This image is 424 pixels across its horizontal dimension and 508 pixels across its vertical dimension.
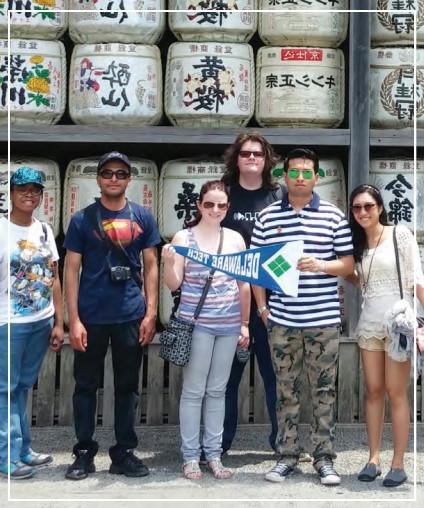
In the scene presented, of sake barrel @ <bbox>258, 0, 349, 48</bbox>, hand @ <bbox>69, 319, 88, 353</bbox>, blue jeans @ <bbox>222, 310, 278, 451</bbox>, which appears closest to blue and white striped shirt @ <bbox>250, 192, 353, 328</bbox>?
blue jeans @ <bbox>222, 310, 278, 451</bbox>

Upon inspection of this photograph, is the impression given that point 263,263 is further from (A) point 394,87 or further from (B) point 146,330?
(A) point 394,87

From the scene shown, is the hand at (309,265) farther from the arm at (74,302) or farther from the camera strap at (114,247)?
Result: the arm at (74,302)

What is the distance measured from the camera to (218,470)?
3877mm

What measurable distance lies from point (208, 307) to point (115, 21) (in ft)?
7.37

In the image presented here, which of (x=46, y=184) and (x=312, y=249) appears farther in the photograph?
(x=46, y=184)

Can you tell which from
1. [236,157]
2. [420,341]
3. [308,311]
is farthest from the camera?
[236,157]

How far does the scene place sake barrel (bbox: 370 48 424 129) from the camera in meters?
5.12

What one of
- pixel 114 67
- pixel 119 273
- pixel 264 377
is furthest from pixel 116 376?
pixel 114 67

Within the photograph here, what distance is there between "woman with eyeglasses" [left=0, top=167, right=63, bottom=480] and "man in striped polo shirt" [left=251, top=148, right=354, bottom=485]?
3.72ft

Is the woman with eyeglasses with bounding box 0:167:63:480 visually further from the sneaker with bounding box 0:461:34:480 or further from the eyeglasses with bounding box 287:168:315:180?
the eyeglasses with bounding box 287:168:315:180

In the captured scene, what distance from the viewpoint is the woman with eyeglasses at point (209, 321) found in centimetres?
380

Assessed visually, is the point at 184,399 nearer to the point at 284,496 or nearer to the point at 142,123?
the point at 284,496

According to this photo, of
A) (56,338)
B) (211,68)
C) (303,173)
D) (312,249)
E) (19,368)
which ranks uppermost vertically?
(211,68)

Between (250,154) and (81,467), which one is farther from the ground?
(250,154)
